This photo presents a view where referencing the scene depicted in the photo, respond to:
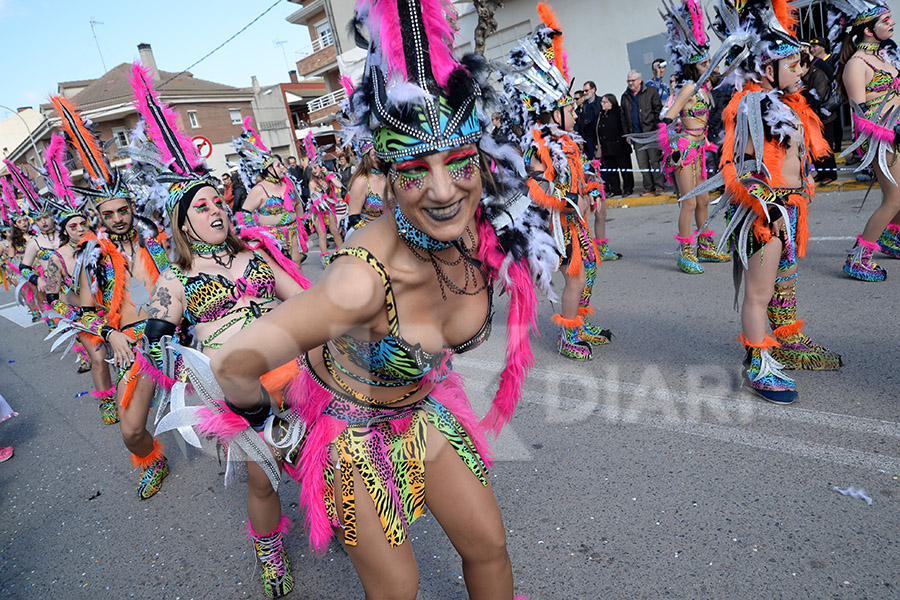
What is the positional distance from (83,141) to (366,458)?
152 inches

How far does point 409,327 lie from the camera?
5.86 feet

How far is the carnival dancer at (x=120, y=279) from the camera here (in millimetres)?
3750

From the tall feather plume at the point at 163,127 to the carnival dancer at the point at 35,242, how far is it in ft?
9.17

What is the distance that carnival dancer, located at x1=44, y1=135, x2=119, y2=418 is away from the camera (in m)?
4.95

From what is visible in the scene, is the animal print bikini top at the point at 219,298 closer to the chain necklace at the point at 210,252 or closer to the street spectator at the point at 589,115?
the chain necklace at the point at 210,252

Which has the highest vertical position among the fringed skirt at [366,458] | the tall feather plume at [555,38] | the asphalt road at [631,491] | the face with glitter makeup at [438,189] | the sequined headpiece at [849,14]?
the tall feather plume at [555,38]

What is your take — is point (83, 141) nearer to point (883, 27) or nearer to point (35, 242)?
point (35, 242)

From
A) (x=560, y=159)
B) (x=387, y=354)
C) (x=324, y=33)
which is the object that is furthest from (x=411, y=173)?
(x=324, y=33)

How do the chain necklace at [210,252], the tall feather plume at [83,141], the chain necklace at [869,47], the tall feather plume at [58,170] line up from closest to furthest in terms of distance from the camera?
1. the chain necklace at [210,252]
2. the tall feather plume at [83,141]
3. the chain necklace at [869,47]
4. the tall feather plume at [58,170]

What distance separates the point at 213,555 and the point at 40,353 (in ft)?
24.0

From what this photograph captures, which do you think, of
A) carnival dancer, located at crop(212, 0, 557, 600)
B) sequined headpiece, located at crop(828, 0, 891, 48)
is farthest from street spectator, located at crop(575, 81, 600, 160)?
carnival dancer, located at crop(212, 0, 557, 600)

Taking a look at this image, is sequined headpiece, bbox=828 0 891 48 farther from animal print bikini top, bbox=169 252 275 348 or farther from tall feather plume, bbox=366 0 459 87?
animal print bikini top, bbox=169 252 275 348

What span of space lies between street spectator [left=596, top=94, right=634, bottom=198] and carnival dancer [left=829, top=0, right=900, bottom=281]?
6666 millimetres

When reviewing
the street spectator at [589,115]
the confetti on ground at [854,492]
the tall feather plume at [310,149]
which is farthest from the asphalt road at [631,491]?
the tall feather plume at [310,149]
